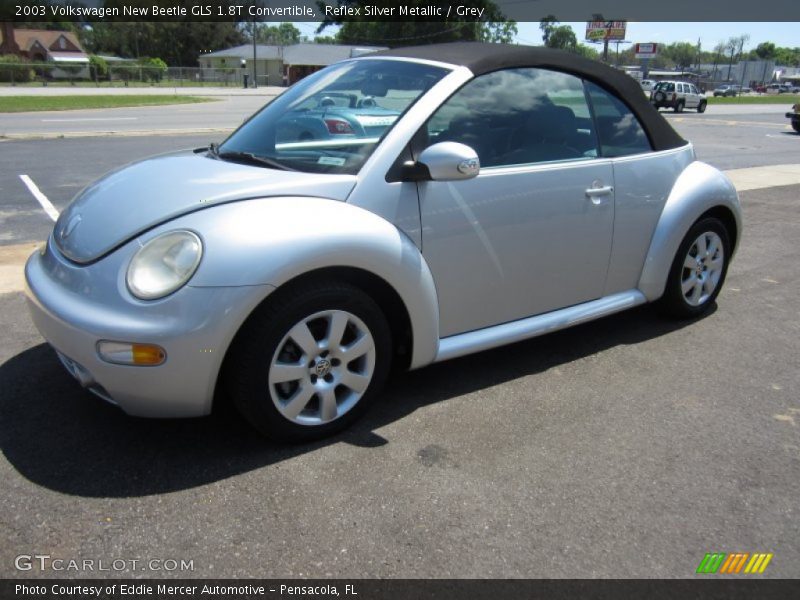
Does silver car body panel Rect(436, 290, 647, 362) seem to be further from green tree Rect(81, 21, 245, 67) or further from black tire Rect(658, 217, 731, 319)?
green tree Rect(81, 21, 245, 67)

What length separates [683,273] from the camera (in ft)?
14.3

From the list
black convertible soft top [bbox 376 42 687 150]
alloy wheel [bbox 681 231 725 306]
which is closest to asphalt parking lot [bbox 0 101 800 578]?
alloy wheel [bbox 681 231 725 306]

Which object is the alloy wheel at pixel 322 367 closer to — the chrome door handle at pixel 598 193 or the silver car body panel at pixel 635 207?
the chrome door handle at pixel 598 193

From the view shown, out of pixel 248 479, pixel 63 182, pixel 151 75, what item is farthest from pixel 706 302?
pixel 151 75

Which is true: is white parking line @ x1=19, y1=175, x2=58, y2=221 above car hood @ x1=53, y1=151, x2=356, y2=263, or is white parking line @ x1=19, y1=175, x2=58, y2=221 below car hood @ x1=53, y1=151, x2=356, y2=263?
below

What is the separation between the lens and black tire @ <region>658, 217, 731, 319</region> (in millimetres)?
4246

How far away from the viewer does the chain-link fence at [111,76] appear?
45750 millimetres

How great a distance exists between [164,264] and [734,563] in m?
2.28

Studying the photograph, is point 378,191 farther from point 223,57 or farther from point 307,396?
point 223,57

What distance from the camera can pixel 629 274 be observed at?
13.1ft

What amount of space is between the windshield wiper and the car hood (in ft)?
0.24

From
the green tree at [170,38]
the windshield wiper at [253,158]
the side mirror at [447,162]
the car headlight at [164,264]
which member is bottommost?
the car headlight at [164,264]
